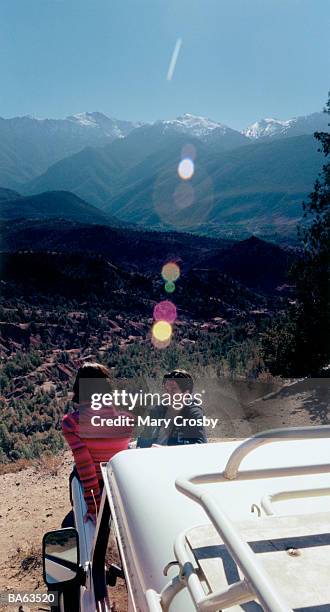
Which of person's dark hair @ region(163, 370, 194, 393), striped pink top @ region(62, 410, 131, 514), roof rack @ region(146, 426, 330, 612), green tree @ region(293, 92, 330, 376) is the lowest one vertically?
roof rack @ region(146, 426, 330, 612)

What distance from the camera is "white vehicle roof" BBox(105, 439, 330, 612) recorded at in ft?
4.50

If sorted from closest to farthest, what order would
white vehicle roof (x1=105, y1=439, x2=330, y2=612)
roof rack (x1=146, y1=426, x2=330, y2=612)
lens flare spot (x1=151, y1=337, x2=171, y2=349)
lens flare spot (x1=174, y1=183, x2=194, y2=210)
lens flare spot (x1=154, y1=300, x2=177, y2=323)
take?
roof rack (x1=146, y1=426, x2=330, y2=612), white vehicle roof (x1=105, y1=439, x2=330, y2=612), lens flare spot (x1=151, y1=337, x2=171, y2=349), lens flare spot (x1=154, y1=300, x2=177, y2=323), lens flare spot (x1=174, y1=183, x2=194, y2=210)

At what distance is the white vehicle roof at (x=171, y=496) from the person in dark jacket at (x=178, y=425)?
74.6 inches

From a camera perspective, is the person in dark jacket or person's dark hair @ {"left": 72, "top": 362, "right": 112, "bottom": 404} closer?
person's dark hair @ {"left": 72, "top": 362, "right": 112, "bottom": 404}

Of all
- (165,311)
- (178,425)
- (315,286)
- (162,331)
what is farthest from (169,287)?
(178,425)

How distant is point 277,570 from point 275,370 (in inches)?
448

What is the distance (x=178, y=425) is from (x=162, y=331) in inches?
982

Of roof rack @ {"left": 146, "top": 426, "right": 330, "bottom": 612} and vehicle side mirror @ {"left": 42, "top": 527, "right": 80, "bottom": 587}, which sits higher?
roof rack @ {"left": 146, "top": 426, "right": 330, "bottom": 612}

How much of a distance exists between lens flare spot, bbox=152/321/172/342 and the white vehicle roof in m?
23.8

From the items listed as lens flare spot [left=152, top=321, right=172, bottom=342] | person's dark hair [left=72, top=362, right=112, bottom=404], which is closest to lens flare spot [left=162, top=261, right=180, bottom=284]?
lens flare spot [left=152, top=321, right=172, bottom=342]

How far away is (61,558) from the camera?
2047 mm

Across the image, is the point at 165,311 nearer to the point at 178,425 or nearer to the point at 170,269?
the point at 170,269

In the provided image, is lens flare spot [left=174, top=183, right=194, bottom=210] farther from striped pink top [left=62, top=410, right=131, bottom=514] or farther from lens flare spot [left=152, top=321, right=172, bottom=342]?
striped pink top [left=62, top=410, right=131, bottom=514]

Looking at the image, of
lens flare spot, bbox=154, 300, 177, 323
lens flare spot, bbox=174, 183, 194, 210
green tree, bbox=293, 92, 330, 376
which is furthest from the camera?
lens flare spot, bbox=174, 183, 194, 210
